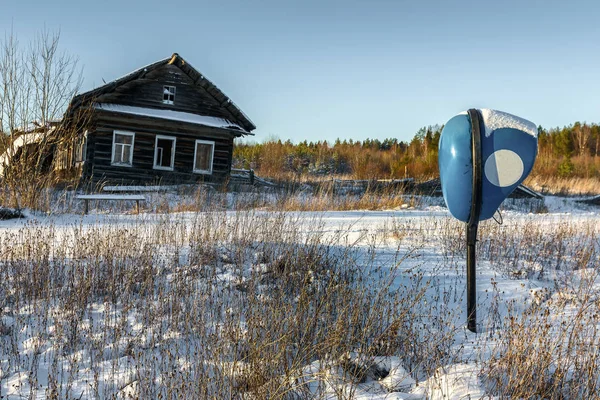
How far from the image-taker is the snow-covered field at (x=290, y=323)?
275cm

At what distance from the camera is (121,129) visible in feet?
59.6

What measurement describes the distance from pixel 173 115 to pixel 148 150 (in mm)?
1829

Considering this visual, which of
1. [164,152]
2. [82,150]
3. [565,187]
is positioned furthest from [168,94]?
[565,187]

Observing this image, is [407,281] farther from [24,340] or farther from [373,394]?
[24,340]

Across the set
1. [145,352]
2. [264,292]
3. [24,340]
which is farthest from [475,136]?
[24,340]

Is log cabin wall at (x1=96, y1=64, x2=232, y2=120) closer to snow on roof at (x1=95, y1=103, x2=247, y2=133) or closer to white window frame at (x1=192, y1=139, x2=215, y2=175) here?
snow on roof at (x1=95, y1=103, x2=247, y2=133)

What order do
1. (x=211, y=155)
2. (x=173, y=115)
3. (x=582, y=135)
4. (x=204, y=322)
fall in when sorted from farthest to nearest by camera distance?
1. (x=582, y=135)
2. (x=211, y=155)
3. (x=173, y=115)
4. (x=204, y=322)

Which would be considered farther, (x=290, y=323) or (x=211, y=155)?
(x=211, y=155)

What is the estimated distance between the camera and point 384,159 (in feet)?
127

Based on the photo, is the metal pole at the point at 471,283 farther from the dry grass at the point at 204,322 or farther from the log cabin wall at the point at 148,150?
the log cabin wall at the point at 148,150

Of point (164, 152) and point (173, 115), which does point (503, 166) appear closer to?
point (173, 115)

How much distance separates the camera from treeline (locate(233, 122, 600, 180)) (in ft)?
94.7

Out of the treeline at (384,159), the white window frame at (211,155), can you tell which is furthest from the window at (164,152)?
the treeline at (384,159)

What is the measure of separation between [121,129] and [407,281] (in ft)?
53.3
